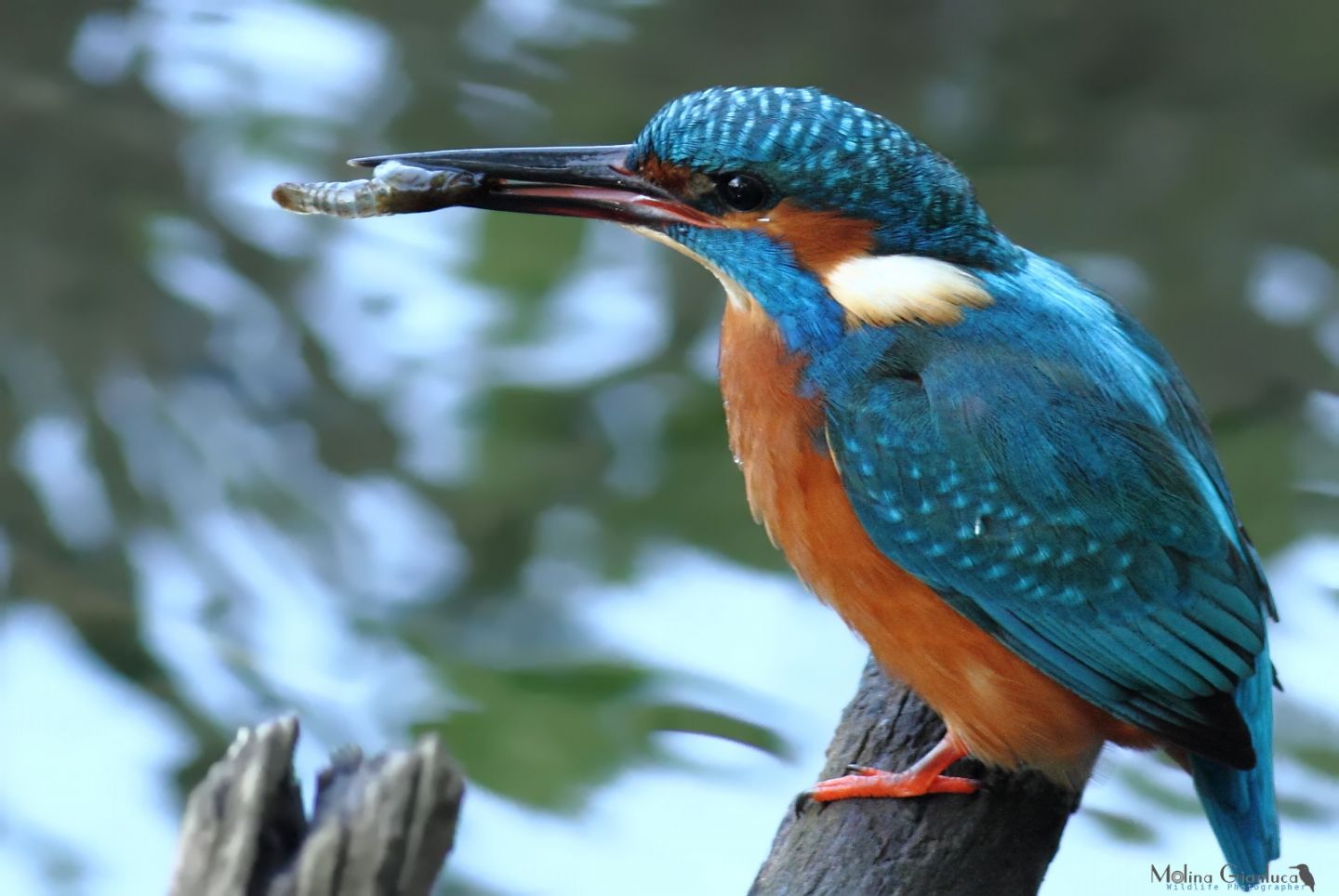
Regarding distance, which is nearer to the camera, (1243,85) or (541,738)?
(541,738)

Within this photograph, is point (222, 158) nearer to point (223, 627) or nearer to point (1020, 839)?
point (223, 627)

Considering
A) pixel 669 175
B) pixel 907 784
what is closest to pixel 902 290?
pixel 669 175

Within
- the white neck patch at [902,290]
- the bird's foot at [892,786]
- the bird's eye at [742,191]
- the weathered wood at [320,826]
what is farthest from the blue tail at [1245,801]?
the weathered wood at [320,826]

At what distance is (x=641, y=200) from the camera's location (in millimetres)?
2033

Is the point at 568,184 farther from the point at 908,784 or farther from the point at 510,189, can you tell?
the point at 908,784

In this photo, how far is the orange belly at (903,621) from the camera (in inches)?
78.1

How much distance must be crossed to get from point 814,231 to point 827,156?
3.6 inches

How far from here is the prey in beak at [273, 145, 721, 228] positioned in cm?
203

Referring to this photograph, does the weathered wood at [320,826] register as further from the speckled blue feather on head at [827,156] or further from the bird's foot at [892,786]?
the speckled blue feather on head at [827,156]

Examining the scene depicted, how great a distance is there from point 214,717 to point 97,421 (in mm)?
929

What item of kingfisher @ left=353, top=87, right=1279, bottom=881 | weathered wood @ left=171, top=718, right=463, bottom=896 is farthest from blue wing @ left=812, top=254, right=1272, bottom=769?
weathered wood @ left=171, top=718, right=463, bottom=896

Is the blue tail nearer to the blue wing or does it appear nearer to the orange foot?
the blue wing

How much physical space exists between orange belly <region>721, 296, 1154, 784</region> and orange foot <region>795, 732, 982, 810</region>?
0.04 metres

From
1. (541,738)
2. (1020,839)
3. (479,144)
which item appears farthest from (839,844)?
(479,144)
